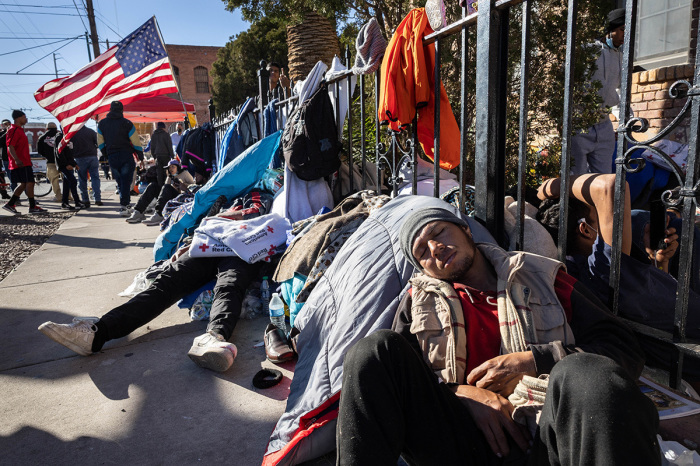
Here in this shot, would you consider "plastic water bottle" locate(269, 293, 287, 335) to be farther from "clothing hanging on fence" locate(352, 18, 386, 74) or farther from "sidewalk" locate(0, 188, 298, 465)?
"clothing hanging on fence" locate(352, 18, 386, 74)

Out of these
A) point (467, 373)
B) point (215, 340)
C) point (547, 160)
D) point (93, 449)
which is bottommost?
point (93, 449)

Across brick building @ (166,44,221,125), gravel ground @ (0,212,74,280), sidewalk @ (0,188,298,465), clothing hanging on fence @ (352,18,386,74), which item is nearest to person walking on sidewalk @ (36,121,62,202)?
gravel ground @ (0,212,74,280)

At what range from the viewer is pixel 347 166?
437 cm

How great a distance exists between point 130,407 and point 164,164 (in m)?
8.86

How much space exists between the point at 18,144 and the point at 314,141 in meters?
9.26

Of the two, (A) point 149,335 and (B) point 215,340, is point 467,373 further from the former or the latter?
(A) point 149,335

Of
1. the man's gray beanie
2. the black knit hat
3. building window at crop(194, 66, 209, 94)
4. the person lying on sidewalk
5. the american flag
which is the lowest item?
the person lying on sidewalk

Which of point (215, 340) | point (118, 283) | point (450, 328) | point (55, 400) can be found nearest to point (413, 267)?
point (450, 328)

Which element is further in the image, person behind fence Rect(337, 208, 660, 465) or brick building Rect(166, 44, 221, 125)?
brick building Rect(166, 44, 221, 125)

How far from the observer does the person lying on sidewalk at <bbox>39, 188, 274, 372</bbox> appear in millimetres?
2791

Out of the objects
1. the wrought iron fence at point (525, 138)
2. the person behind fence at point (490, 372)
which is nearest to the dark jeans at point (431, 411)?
the person behind fence at point (490, 372)

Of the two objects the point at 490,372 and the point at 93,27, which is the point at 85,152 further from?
the point at 93,27

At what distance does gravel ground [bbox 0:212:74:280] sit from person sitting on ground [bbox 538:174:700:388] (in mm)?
5738

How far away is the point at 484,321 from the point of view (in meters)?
1.83
